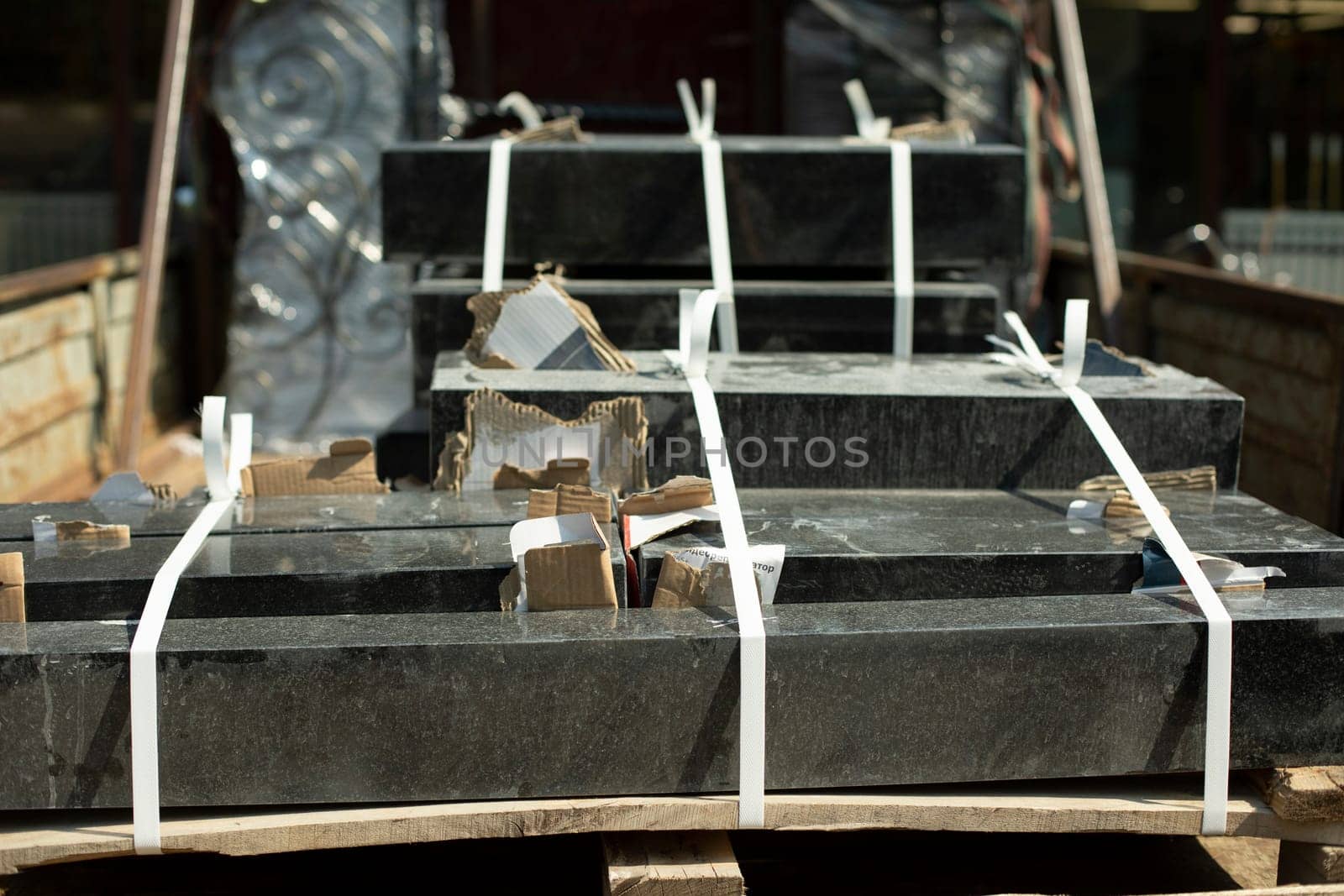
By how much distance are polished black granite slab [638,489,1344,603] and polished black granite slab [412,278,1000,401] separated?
2.69 ft

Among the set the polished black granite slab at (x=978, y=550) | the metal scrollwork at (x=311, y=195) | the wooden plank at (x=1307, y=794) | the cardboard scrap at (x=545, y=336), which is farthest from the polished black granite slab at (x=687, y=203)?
the metal scrollwork at (x=311, y=195)

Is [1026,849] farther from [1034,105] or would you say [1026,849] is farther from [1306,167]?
[1306,167]

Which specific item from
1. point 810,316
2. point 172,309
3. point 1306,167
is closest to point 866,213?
point 810,316

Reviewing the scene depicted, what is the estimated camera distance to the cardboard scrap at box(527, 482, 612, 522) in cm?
216

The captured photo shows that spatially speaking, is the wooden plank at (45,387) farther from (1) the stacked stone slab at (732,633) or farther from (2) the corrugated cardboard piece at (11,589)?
(2) the corrugated cardboard piece at (11,589)

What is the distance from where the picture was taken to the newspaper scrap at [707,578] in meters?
2.00

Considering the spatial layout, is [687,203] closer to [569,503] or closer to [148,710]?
[569,503]

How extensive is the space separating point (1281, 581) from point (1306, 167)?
786 cm

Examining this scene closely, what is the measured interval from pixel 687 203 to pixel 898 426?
925mm

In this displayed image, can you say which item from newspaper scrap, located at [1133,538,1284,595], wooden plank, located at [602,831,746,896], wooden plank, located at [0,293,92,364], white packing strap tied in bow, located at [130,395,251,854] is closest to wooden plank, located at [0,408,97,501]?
wooden plank, located at [0,293,92,364]

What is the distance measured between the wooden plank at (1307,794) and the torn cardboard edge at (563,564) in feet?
3.28

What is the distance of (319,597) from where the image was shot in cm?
200

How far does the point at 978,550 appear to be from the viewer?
6.88 ft

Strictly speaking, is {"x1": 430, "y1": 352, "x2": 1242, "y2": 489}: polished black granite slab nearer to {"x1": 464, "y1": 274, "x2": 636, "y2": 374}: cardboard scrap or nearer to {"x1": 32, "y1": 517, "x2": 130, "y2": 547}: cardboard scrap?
{"x1": 464, "y1": 274, "x2": 636, "y2": 374}: cardboard scrap
